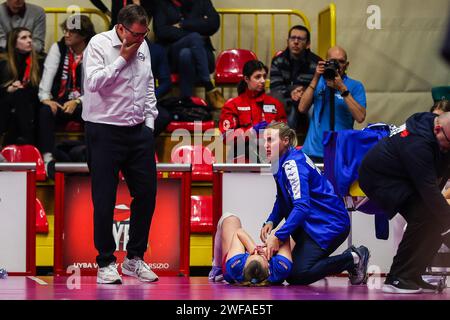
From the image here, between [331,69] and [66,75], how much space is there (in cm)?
286

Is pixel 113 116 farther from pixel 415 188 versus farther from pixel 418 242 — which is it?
pixel 418 242

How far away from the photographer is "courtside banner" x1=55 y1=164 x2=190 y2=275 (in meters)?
8.06

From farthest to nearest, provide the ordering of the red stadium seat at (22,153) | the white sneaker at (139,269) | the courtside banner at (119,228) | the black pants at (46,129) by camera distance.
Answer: the black pants at (46,129) < the red stadium seat at (22,153) < the courtside banner at (119,228) < the white sneaker at (139,269)

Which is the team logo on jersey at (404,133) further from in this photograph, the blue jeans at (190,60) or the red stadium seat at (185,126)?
the blue jeans at (190,60)

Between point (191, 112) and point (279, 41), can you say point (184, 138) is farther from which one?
point (279, 41)

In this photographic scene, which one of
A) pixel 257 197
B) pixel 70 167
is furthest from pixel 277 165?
pixel 70 167

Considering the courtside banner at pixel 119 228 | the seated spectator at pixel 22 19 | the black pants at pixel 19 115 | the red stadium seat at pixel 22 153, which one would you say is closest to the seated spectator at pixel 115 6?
the seated spectator at pixel 22 19

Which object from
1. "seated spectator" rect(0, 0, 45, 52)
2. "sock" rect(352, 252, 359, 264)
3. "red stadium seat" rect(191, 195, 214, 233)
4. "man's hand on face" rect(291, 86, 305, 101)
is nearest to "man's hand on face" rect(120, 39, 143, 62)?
"sock" rect(352, 252, 359, 264)

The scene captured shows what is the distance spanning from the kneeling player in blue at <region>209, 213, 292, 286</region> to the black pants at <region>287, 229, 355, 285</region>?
9 cm

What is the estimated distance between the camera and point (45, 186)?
30.5 ft

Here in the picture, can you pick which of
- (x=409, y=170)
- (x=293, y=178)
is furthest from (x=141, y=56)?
(x=409, y=170)

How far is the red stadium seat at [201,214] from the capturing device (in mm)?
8664

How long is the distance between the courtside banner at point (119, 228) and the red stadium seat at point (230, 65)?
325 cm

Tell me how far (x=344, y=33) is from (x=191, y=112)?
8.00 ft
